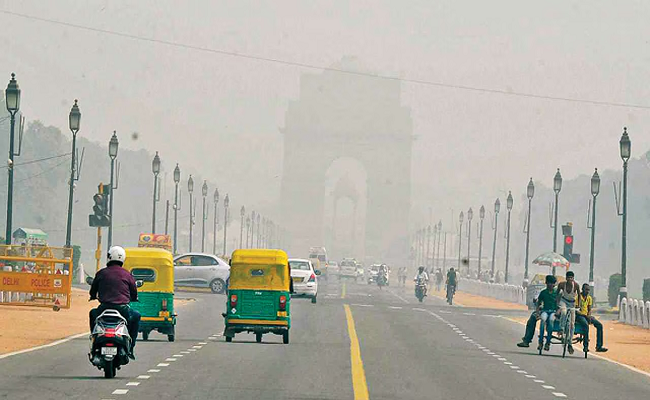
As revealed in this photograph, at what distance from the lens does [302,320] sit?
38562mm

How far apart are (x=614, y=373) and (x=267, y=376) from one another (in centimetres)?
701

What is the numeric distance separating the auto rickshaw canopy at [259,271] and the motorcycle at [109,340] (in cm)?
932

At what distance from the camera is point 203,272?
5928 cm

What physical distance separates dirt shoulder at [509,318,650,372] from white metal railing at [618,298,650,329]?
339 millimetres

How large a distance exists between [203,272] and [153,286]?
3243 cm

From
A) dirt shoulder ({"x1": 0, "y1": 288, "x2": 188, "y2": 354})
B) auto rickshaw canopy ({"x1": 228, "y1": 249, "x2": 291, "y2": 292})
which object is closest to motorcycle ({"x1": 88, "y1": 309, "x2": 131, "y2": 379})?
dirt shoulder ({"x1": 0, "y1": 288, "x2": 188, "y2": 354})

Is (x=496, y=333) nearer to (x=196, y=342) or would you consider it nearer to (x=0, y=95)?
(x=196, y=342)

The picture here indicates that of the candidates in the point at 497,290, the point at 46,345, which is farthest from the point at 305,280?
the point at 497,290

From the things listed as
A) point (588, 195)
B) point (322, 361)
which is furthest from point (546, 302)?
point (588, 195)

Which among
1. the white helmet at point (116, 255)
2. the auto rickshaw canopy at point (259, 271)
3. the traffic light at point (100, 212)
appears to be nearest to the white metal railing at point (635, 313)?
the traffic light at point (100, 212)

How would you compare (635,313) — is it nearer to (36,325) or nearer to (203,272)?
(203,272)

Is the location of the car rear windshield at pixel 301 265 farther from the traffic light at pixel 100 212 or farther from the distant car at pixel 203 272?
the distant car at pixel 203 272

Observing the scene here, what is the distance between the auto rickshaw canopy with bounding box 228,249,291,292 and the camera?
27.5 m

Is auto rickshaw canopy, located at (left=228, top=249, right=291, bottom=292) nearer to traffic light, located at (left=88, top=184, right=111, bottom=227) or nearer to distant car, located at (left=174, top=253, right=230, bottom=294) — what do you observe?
traffic light, located at (left=88, top=184, right=111, bottom=227)
